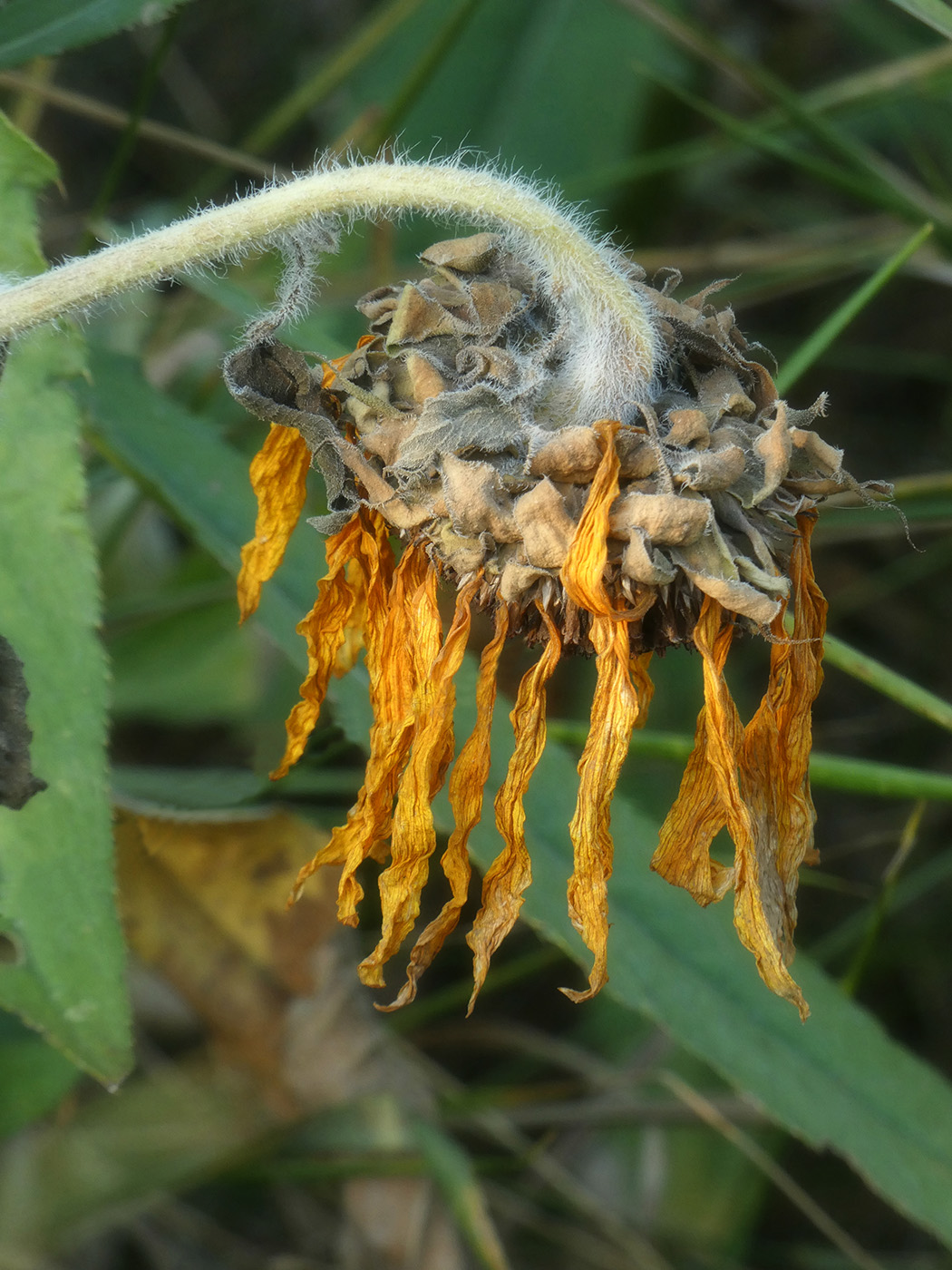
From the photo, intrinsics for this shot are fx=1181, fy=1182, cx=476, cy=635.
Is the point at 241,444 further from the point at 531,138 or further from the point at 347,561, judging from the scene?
the point at 347,561

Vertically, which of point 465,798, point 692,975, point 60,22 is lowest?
point 692,975

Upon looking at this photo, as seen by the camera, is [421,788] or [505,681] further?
[505,681]

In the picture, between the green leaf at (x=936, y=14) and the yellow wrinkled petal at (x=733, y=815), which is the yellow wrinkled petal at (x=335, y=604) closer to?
the yellow wrinkled petal at (x=733, y=815)

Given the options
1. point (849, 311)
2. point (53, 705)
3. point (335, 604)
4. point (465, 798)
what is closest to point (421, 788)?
point (465, 798)

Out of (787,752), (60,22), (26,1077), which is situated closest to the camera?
(787,752)

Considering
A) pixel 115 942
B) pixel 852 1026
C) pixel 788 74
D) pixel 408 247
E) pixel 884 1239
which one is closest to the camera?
pixel 115 942

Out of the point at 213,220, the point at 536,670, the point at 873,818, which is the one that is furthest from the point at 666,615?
the point at 873,818

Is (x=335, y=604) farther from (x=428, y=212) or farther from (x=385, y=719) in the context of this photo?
(x=428, y=212)

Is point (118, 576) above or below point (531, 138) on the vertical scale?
below
